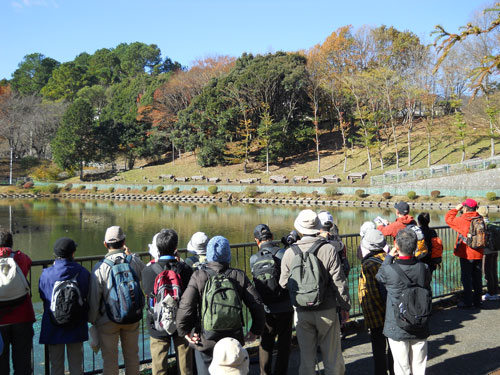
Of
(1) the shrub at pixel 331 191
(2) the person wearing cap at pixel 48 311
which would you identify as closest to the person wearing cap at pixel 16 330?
(2) the person wearing cap at pixel 48 311

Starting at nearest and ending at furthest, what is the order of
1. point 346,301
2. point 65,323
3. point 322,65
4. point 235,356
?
point 235,356
point 65,323
point 346,301
point 322,65

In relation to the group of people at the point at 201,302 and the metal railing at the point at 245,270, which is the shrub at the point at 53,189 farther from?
the group of people at the point at 201,302

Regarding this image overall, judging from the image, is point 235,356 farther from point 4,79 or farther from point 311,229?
point 4,79

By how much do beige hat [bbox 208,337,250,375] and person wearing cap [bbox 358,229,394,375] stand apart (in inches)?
71.3

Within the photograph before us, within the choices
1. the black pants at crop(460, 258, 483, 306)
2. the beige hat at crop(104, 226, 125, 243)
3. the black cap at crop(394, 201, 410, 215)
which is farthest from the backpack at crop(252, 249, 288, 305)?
the black pants at crop(460, 258, 483, 306)

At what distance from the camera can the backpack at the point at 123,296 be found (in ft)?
11.8

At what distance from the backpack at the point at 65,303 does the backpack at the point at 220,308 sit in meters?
1.05

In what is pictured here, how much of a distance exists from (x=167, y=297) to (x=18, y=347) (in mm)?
1379

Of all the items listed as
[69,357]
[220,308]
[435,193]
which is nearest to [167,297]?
[220,308]

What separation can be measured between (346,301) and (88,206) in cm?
3853

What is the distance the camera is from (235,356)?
9.21 feet

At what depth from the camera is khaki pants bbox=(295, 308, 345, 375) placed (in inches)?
148

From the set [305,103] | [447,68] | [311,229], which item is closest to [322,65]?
[305,103]

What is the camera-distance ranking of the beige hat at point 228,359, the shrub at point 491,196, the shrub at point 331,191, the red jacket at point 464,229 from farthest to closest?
the shrub at point 331,191 < the shrub at point 491,196 < the red jacket at point 464,229 < the beige hat at point 228,359
